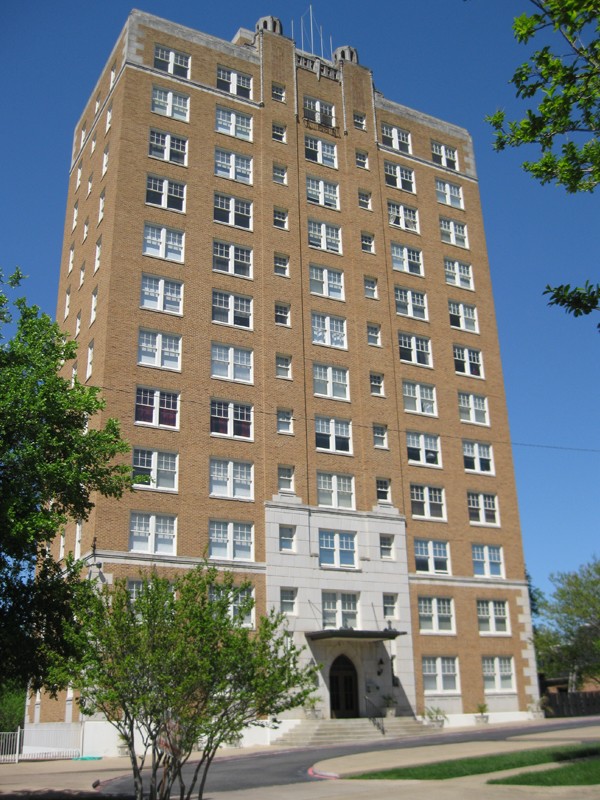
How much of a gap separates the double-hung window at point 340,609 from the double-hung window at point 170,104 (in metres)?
28.5

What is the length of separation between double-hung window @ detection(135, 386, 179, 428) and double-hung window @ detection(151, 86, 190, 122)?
1746 cm

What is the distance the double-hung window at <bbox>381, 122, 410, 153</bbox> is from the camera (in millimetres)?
57375

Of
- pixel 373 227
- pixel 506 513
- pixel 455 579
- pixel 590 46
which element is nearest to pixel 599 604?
pixel 506 513

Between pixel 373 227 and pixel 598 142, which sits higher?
pixel 373 227

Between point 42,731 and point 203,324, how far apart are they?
21.3 meters

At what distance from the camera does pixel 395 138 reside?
57.7 m

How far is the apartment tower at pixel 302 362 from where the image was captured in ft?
137

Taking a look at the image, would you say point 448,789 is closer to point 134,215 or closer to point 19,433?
point 19,433

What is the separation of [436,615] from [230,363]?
17932 mm

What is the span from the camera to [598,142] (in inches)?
597

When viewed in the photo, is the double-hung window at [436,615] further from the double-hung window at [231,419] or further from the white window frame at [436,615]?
the double-hung window at [231,419]

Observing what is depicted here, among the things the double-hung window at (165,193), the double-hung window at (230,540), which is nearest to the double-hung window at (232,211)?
the double-hung window at (165,193)

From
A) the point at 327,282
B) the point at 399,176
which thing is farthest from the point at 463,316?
the point at 327,282

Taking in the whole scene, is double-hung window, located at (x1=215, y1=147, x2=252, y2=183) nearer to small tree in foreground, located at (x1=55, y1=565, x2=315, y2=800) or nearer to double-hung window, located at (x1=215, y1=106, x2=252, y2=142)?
double-hung window, located at (x1=215, y1=106, x2=252, y2=142)
